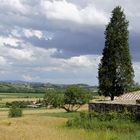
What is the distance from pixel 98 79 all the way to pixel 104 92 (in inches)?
62.9

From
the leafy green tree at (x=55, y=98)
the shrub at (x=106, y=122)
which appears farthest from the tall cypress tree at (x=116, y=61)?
the leafy green tree at (x=55, y=98)

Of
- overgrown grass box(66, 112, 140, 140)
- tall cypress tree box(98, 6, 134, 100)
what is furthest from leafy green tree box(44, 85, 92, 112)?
overgrown grass box(66, 112, 140, 140)

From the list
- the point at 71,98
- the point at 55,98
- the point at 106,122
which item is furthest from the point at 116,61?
the point at 55,98

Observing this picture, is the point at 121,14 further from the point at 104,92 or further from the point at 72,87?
the point at 72,87

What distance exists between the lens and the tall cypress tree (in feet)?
164

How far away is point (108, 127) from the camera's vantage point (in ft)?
88.3

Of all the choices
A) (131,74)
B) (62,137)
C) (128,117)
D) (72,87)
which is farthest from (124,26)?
(72,87)

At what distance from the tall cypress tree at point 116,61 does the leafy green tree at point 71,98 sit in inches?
1486

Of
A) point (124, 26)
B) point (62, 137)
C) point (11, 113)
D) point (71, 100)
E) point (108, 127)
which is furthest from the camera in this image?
point (71, 100)

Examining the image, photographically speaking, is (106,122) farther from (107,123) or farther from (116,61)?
(116,61)

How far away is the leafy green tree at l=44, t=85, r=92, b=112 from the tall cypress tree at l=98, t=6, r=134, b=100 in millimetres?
37750

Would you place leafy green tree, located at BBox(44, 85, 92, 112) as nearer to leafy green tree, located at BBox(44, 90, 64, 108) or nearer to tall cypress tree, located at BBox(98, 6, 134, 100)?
leafy green tree, located at BBox(44, 90, 64, 108)

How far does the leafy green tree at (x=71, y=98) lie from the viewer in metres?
88.4

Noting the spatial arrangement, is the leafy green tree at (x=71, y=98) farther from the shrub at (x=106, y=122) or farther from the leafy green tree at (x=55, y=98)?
the shrub at (x=106, y=122)
